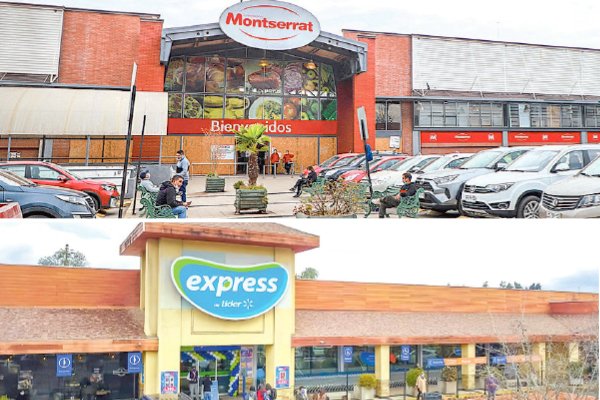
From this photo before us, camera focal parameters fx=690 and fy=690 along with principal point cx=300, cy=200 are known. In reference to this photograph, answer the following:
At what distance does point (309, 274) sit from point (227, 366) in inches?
80.1

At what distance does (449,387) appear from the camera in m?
11.3

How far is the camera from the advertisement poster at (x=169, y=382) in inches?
372

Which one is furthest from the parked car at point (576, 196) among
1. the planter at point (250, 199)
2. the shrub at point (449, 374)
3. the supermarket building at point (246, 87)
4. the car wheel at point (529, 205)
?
the shrub at point (449, 374)

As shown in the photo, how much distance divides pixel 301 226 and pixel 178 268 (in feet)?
6.93

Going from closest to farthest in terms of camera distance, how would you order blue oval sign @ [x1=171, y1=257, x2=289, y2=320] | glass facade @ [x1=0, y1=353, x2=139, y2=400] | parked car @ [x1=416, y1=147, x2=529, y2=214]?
parked car @ [x1=416, y1=147, x2=529, y2=214], blue oval sign @ [x1=171, y1=257, x2=289, y2=320], glass facade @ [x1=0, y1=353, x2=139, y2=400]

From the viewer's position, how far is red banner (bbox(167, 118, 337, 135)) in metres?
9.37

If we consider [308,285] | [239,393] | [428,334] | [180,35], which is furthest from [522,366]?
[180,35]

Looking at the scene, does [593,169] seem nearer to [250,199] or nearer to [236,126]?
[250,199]

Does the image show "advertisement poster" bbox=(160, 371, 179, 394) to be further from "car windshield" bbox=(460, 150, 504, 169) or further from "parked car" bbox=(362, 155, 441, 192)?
"car windshield" bbox=(460, 150, 504, 169)

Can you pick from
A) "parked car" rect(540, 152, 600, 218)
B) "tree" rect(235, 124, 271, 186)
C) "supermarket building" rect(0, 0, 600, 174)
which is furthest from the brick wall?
"parked car" rect(540, 152, 600, 218)

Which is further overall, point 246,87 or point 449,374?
point 449,374

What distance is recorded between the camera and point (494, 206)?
22.5 feet

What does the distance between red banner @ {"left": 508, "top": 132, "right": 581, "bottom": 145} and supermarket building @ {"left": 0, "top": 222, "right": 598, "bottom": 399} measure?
3.01 metres

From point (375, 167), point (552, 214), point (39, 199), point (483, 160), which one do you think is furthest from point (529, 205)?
point (39, 199)
